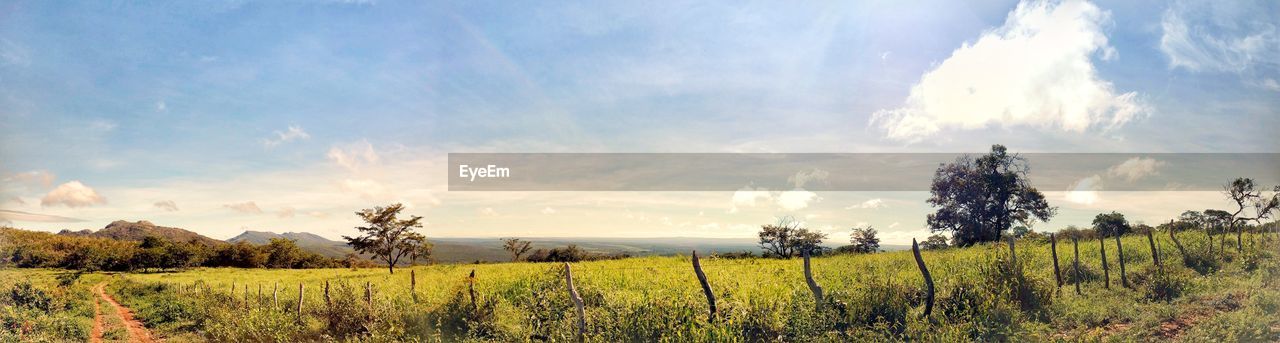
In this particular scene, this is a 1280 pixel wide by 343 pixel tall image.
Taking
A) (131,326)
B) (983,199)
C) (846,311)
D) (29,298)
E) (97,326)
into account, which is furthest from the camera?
(983,199)

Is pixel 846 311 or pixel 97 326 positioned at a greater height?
pixel 846 311

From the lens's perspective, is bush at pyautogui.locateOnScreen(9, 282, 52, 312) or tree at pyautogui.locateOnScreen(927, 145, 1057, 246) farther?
tree at pyautogui.locateOnScreen(927, 145, 1057, 246)

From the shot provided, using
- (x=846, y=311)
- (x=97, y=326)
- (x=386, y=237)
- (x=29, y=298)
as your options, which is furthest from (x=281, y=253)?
(x=846, y=311)

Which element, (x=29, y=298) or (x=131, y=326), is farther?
(x=29, y=298)

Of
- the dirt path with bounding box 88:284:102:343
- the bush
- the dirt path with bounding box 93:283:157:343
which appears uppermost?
the bush

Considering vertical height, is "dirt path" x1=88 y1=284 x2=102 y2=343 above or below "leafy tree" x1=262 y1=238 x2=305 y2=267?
below

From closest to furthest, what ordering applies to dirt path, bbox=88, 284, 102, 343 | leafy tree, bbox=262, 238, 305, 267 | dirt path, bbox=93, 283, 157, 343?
dirt path, bbox=88, 284, 102, 343 → dirt path, bbox=93, 283, 157, 343 → leafy tree, bbox=262, 238, 305, 267

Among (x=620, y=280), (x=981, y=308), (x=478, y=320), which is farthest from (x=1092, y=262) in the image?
(x=478, y=320)

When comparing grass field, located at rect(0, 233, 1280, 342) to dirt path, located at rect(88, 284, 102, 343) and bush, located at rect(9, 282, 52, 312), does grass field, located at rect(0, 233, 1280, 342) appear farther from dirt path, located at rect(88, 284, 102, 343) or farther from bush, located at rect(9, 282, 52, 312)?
bush, located at rect(9, 282, 52, 312)

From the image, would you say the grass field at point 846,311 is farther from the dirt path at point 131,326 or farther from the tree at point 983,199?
the tree at point 983,199

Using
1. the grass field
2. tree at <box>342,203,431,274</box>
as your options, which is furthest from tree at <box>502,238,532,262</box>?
the grass field

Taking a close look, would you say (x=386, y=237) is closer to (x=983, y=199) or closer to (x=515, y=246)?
(x=515, y=246)

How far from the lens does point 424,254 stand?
51.2 metres

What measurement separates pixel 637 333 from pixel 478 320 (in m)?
4.45
